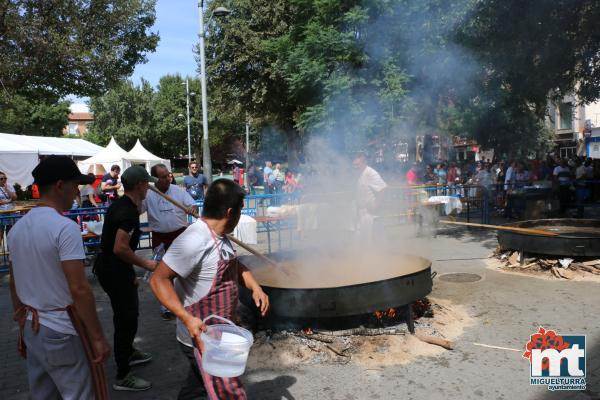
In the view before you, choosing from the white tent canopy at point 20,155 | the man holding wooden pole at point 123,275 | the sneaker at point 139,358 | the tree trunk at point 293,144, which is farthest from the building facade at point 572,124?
the man holding wooden pole at point 123,275

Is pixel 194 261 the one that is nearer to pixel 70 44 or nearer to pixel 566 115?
pixel 70 44

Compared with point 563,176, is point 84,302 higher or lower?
lower

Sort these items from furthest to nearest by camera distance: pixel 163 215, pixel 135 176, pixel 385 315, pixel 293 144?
pixel 293 144
pixel 163 215
pixel 385 315
pixel 135 176

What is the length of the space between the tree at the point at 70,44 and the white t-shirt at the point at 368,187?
9514 millimetres

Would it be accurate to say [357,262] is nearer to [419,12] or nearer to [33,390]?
[33,390]

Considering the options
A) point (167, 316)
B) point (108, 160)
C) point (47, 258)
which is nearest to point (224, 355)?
point (47, 258)

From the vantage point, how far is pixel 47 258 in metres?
2.17

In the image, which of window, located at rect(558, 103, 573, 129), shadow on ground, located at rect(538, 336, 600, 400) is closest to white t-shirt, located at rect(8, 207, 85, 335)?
shadow on ground, located at rect(538, 336, 600, 400)

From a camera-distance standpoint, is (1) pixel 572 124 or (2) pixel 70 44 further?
(1) pixel 572 124

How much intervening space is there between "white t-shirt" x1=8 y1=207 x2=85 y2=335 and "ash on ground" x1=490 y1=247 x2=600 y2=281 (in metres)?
6.70

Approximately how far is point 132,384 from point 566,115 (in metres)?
35.3

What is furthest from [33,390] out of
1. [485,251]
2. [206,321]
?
[485,251]

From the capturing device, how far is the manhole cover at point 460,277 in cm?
686

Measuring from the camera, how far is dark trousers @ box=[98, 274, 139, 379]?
3.74 m
